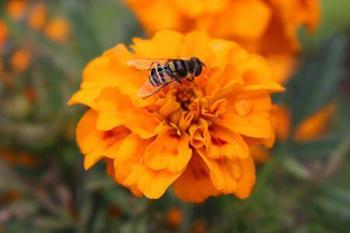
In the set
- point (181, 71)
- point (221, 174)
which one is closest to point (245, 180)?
point (221, 174)

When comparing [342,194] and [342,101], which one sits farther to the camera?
[342,101]

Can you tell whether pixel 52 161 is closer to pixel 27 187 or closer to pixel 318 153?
pixel 27 187

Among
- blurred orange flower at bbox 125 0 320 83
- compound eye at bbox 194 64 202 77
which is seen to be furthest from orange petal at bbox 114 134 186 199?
blurred orange flower at bbox 125 0 320 83

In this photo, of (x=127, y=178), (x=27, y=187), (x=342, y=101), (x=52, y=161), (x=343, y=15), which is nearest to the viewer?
(x=127, y=178)

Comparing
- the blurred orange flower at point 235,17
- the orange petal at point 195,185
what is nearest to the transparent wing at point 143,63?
the orange petal at point 195,185

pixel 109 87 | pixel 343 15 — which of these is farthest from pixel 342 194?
pixel 343 15

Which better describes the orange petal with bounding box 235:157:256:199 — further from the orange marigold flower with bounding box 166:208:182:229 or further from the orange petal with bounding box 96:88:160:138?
the orange marigold flower with bounding box 166:208:182:229

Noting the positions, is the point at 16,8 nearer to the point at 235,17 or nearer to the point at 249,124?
the point at 235,17
